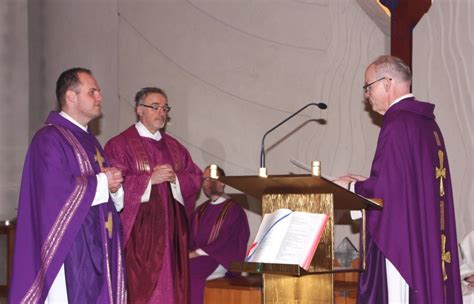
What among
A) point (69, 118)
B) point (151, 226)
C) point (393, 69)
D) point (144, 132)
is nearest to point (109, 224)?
point (69, 118)

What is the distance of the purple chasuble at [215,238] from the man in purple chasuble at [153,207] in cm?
76

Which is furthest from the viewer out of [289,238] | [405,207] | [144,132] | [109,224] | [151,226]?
[144,132]

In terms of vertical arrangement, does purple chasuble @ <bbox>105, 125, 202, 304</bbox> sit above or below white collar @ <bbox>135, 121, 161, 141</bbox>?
below

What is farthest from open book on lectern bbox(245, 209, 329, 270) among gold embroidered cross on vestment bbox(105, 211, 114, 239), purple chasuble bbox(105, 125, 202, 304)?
purple chasuble bbox(105, 125, 202, 304)

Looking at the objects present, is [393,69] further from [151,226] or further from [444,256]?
[151,226]

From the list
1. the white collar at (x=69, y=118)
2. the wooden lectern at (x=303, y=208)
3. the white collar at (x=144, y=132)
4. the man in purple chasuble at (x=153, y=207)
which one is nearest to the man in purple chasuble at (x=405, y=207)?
the wooden lectern at (x=303, y=208)

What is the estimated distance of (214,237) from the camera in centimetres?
764

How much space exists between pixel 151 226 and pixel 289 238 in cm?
249

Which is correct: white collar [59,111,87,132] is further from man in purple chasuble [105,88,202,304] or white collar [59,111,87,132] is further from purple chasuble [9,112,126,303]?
man in purple chasuble [105,88,202,304]

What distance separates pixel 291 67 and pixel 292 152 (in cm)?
83

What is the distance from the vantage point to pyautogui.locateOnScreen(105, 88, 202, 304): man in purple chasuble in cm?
642

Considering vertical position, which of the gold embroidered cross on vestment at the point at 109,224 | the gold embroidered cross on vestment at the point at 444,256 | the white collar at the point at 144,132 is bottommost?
the gold embroidered cross on vestment at the point at 444,256

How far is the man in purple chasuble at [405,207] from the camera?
15.1ft

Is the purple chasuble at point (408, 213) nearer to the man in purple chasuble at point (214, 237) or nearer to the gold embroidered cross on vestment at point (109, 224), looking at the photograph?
the gold embroidered cross on vestment at point (109, 224)
